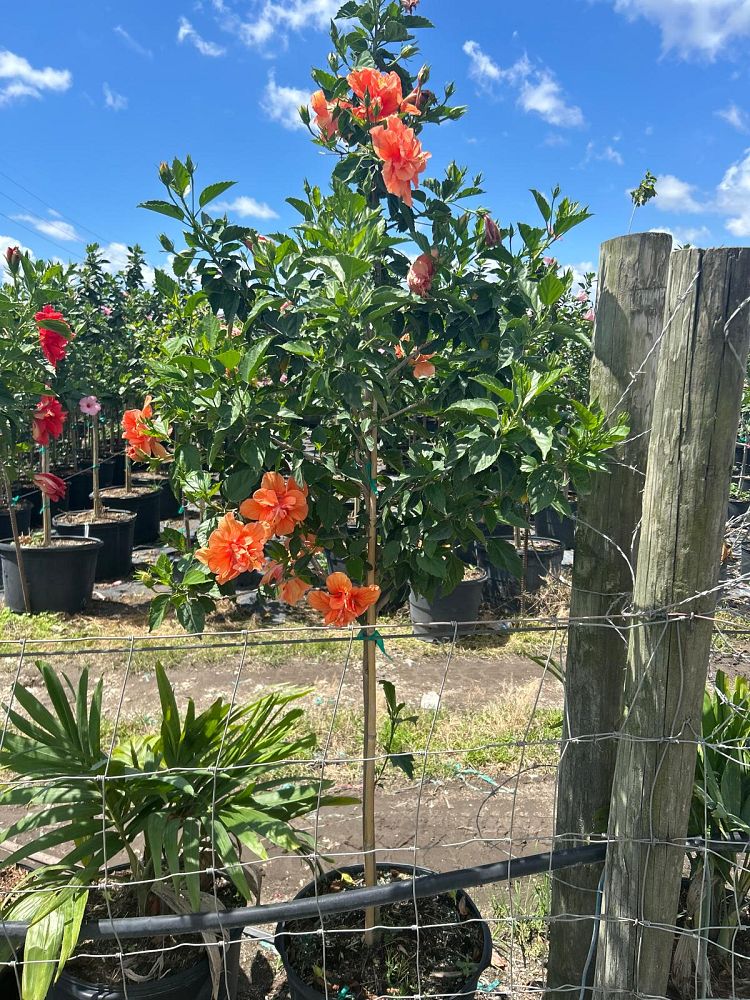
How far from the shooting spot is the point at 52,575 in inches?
191

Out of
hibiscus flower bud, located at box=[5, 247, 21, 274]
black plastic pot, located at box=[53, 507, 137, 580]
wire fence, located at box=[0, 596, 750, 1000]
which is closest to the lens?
wire fence, located at box=[0, 596, 750, 1000]

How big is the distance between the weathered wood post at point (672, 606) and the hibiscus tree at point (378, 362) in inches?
6.2

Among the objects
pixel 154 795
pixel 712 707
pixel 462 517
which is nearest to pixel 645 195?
pixel 712 707

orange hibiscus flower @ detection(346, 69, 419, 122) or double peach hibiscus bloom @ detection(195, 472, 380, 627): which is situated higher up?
orange hibiscus flower @ detection(346, 69, 419, 122)

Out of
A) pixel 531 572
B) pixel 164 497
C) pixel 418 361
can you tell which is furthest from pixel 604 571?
pixel 164 497

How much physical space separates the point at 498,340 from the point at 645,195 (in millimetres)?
4283

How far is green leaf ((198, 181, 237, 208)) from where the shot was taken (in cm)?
137

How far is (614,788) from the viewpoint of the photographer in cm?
150

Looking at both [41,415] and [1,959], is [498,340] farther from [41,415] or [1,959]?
[41,415]

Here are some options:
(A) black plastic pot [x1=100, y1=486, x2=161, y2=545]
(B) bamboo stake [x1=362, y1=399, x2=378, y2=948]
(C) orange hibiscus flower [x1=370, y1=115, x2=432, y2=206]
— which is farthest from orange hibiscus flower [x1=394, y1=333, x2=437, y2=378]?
(A) black plastic pot [x1=100, y1=486, x2=161, y2=545]

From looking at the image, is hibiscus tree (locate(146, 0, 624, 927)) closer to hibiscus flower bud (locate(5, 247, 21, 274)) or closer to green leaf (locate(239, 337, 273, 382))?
green leaf (locate(239, 337, 273, 382))

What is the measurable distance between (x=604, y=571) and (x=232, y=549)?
32.3 inches

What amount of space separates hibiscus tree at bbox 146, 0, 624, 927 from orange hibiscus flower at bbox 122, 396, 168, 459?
60 mm

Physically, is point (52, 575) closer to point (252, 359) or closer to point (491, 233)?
point (252, 359)
